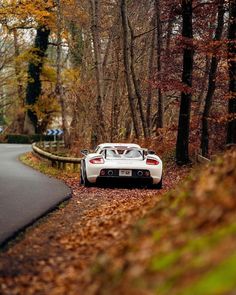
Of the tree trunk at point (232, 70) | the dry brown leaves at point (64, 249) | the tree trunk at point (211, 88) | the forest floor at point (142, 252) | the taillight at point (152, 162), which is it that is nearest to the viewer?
the forest floor at point (142, 252)

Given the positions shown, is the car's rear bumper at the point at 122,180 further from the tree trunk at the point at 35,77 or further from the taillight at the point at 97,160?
the tree trunk at the point at 35,77

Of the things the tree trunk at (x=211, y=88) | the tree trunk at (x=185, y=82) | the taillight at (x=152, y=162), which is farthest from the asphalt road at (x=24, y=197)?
the tree trunk at (x=211, y=88)

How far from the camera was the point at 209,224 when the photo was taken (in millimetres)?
4934

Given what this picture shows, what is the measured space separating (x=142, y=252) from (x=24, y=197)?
8193 mm

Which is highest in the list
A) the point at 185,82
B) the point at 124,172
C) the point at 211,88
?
the point at 185,82

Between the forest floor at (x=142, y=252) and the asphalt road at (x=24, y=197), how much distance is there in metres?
0.43

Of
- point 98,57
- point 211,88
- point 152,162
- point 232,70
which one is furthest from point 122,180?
point 98,57

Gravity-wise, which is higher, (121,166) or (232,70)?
(232,70)

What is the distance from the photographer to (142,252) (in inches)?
196

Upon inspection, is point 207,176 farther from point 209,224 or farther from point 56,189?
point 56,189

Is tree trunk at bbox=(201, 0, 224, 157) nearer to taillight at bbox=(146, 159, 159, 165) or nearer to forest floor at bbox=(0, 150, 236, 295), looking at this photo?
taillight at bbox=(146, 159, 159, 165)

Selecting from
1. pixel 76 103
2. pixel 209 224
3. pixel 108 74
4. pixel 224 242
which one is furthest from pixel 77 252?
pixel 108 74

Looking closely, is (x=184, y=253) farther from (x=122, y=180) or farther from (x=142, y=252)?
(x=122, y=180)

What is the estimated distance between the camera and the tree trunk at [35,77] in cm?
5125
